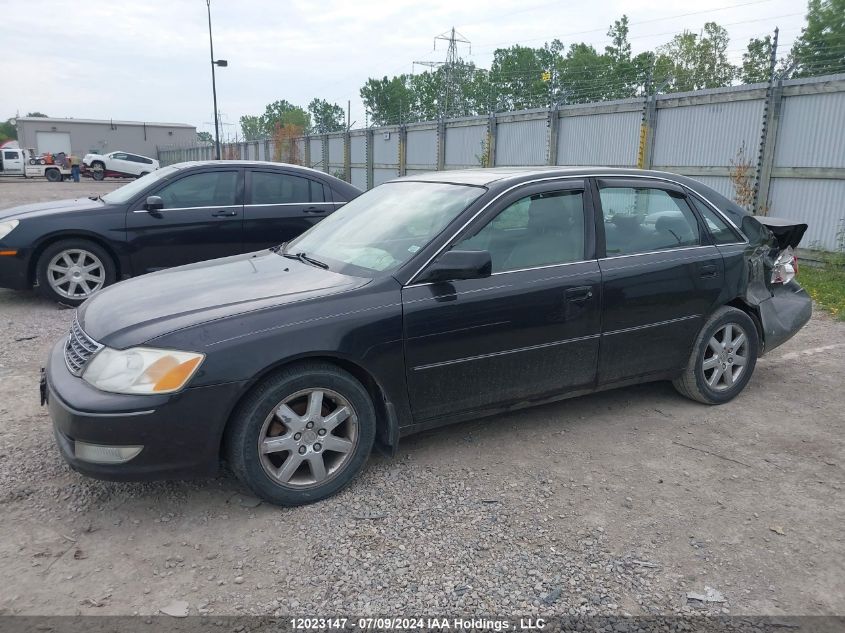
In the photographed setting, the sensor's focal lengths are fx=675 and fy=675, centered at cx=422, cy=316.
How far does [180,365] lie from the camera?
3021 millimetres

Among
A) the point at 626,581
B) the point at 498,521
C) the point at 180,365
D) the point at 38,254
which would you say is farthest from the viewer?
the point at 38,254

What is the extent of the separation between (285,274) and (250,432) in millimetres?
1042

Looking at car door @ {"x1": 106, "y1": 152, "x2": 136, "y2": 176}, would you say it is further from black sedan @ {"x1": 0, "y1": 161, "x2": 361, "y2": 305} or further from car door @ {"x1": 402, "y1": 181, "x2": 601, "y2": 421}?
car door @ {"x1": 402, "y1": 181, "x2": 601, "y2": 421}

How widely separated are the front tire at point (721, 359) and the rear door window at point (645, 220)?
0.60 m

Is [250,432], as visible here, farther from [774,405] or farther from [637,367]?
[774,405]

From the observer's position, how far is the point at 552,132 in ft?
53.8

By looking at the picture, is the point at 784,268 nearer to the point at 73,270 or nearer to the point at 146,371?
the point at 146,371

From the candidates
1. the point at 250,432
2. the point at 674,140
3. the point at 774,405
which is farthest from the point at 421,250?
the point at 674,140

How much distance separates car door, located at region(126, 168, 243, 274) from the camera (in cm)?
739

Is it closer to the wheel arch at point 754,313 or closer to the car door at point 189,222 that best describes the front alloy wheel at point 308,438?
the wheel arch at point 754,313

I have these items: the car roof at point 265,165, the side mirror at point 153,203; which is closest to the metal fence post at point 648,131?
the car roof at point 265,165

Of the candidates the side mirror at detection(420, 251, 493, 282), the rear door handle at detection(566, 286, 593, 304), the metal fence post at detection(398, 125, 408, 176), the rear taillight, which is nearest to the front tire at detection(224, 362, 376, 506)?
the side mirror at detection(420, 251, 493, 282)

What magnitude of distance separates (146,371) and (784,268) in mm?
4551

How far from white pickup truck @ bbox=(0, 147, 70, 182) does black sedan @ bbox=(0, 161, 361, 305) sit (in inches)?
1755
